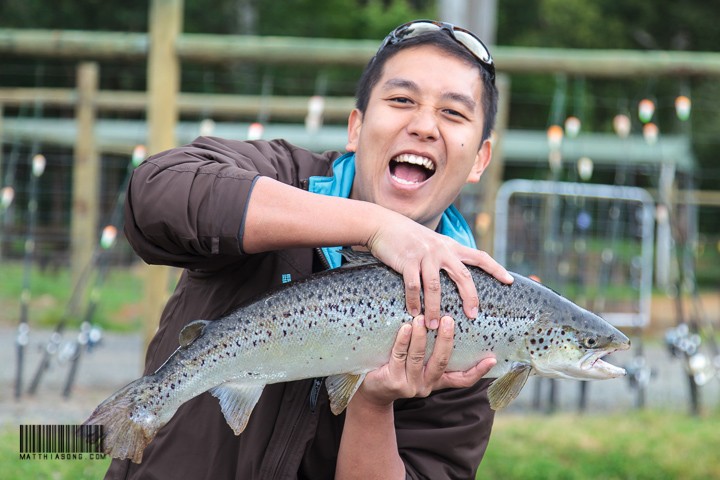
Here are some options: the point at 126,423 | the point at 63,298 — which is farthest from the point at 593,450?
the point at 63,298

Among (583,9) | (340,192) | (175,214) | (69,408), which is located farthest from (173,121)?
(583,9)

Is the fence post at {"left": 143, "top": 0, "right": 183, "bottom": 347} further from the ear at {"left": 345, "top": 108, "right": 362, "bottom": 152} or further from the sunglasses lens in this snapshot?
the sunglasses lens

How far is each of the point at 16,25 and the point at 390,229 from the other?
3100 cm

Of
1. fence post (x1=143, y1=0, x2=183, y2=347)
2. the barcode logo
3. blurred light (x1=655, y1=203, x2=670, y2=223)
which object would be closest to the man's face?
the barcode logo

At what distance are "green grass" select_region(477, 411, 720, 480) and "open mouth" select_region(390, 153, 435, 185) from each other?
11.5 feet

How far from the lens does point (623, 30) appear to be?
35969mm

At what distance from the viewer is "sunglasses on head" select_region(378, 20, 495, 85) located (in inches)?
117

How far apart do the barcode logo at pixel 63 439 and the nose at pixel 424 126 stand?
1.25 m

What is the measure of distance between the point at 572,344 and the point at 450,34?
3.40 ft

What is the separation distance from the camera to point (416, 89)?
2.89 meters

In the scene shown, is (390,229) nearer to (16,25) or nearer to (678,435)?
(678,435)

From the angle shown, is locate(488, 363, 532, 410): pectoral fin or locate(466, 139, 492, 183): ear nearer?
locate(488, 363, 532, 410): pectoral fin

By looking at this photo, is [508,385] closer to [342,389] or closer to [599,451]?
[342,389]

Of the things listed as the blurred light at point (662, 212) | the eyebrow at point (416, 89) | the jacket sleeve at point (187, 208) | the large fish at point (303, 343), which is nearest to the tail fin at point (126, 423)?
the large fish at point (303, 343)
